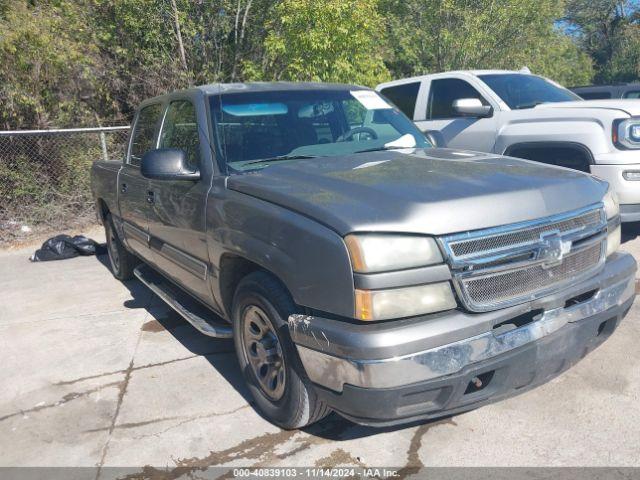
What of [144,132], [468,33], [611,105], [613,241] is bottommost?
[613,241]

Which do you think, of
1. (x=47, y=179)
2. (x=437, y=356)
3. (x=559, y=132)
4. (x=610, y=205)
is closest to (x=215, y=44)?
(x=47, y=179)

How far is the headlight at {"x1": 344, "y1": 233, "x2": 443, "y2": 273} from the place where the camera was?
241cm

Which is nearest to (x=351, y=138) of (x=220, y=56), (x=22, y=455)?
(x=22, y=455)

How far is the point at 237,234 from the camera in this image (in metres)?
3.12

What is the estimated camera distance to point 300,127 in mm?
3861

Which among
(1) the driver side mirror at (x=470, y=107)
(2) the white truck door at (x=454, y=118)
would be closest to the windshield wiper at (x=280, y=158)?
(1) the driver side mirror at (x=470, y=107)

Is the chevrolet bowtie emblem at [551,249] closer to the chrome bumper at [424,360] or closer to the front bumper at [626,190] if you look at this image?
the chrome bumper at [424,360]

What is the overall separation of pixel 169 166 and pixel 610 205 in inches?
99.2

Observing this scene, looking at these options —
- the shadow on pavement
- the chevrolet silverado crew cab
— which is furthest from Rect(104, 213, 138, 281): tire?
the shadow on pavement

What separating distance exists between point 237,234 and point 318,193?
56 centimetres

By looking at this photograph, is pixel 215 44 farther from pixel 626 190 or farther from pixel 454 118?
pixel 626 190

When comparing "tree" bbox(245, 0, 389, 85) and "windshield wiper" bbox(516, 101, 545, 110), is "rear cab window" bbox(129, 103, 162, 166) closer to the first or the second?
"windshield wiper" bbox(516, 101, 545, 110)

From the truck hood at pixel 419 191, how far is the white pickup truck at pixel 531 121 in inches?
56.7

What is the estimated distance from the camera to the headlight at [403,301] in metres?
2.41
